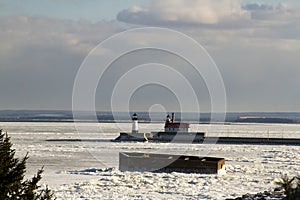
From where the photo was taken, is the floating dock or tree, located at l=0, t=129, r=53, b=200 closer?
A: tree, located at l=0, t=129, r=53, b=200

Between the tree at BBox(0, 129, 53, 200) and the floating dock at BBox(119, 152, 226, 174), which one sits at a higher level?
the tree at BBox(0, 129, 53, 200)

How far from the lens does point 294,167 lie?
27000 mm

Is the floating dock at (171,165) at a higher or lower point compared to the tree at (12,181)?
lower

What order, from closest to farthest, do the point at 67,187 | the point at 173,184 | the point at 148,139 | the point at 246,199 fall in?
the point at 246,199, the point at 67,187, the point at 173,184, the point at 148,139

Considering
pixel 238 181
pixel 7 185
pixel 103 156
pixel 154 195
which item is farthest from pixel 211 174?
pixel 7 185

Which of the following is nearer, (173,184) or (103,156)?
(173,184)

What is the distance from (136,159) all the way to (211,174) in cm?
369

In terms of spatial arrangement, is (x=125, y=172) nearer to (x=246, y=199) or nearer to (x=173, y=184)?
(x=173, y=184)

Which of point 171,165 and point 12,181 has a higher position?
point 12,181

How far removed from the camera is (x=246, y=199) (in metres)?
16.4

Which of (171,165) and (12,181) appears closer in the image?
(12,181)

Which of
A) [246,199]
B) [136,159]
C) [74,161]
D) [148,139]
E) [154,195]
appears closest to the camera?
[246,199]

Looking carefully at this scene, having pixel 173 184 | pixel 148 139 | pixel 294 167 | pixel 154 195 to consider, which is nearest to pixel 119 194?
pixel 154 195

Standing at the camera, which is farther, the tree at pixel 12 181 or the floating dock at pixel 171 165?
the floating dock at pixel 171 165
